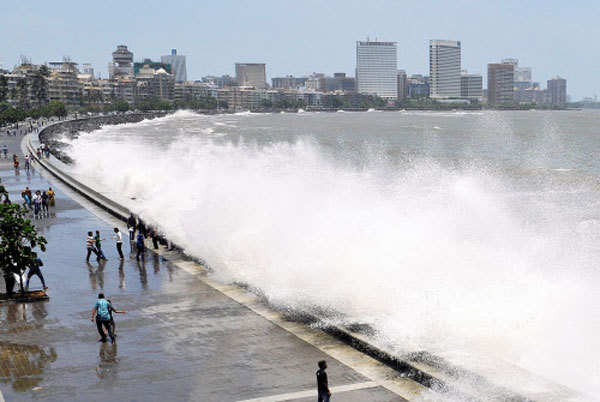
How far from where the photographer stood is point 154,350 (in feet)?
39.8

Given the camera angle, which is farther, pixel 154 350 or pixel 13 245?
pixel 13 245

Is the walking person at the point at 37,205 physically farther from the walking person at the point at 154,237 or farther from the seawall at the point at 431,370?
the seawall at the point at 431,370

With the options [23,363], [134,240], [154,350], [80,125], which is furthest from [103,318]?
[80,125]

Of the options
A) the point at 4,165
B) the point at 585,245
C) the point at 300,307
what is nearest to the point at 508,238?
the point at 585,245

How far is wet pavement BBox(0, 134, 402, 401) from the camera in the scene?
10.4 m

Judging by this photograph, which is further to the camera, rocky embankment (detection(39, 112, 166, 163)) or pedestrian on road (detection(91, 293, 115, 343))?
rocky embankment (detection(39, 112, 166, 163))

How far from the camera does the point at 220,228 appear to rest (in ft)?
72.9

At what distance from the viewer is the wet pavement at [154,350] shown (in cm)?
1041

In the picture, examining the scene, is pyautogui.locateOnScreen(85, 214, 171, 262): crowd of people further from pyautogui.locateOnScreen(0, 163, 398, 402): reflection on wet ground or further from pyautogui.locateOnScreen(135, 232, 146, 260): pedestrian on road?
pyautogui.locateOnScreen(0, 163, 398, 402): reflection on wet ground

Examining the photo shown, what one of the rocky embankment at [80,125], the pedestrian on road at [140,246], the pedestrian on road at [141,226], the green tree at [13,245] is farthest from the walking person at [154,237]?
the rocky embankment at [80,125]

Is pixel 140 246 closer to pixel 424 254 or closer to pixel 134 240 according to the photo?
pixel 134 240

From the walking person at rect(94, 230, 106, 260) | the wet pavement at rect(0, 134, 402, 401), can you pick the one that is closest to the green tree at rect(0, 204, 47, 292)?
the wet pavement at rect(0, 134, 402, 401)

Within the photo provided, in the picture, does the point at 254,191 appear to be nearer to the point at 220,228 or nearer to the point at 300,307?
the point at 220,228

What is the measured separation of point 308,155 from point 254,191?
36370mm
